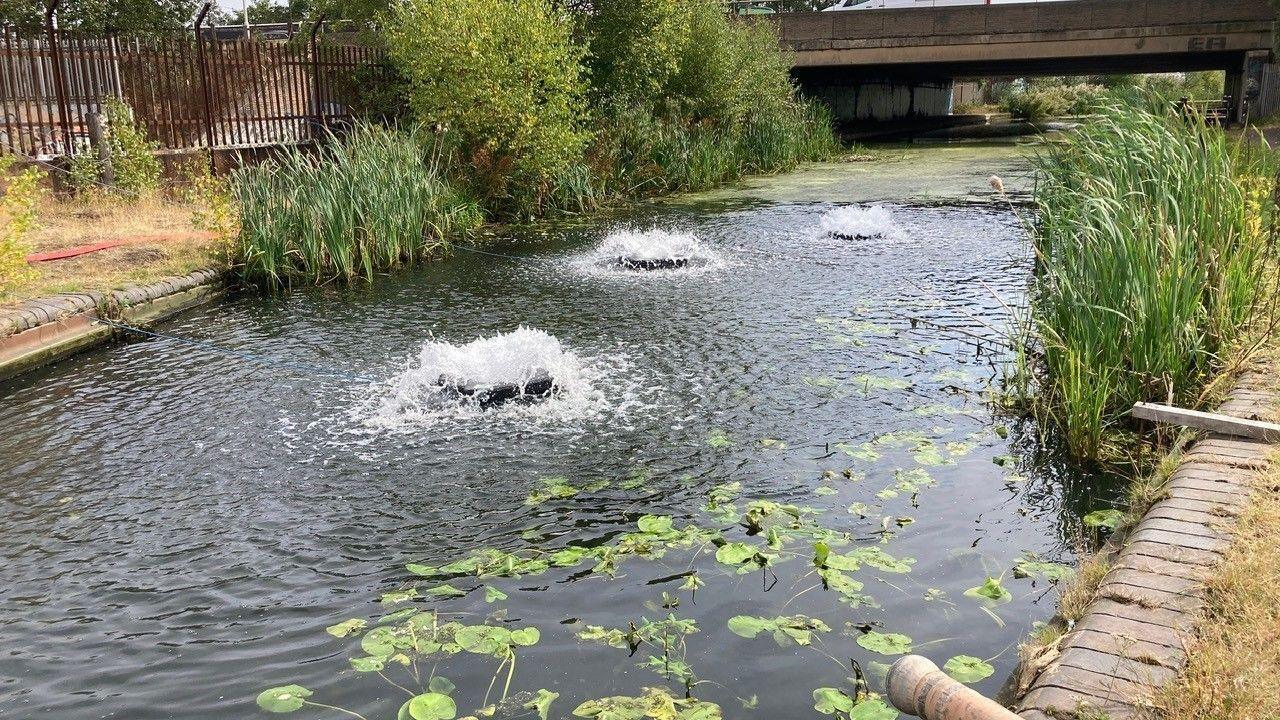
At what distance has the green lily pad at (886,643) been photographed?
3570 millimetres

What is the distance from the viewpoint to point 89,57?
13.4 m

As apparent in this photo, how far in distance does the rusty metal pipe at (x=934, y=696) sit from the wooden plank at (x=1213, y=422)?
289 centimetres

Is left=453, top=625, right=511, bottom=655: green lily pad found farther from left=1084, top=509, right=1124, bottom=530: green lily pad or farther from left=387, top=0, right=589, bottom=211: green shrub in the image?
left=387, top=0, right=589, bottom=211: green shrub

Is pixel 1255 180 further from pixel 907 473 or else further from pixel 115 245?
pixel 115 245

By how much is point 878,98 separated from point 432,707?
39.4 meters

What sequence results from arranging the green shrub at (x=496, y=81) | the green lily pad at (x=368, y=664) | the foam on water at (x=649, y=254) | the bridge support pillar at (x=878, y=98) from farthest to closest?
the bridge support pillar at (x=878, y=98) → the green shrub at (x=496, y=81) → the foam on water at (x=649, y=254) → the green lily pad at (x=368, y=664)

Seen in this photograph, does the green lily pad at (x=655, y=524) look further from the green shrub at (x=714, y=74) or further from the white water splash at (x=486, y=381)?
the green shrub at (x=714, y=74)

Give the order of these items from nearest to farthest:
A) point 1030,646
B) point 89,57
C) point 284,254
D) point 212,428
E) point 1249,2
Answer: point 1030,646 < point 212,428 < point 284,254 < point 89,57 < point 1249,2

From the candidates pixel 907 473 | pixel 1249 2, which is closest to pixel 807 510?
pixel 907 473

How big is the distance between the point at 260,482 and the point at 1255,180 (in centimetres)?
653

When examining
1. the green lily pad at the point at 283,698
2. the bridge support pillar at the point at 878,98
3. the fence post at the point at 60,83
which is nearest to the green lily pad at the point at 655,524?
the green lily pad at the point at 283,698

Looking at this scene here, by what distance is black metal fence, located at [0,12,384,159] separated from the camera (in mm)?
13148

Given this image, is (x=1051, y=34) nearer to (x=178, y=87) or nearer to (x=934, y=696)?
(x=178, y=87)

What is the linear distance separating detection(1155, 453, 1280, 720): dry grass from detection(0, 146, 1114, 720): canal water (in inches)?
27.8
